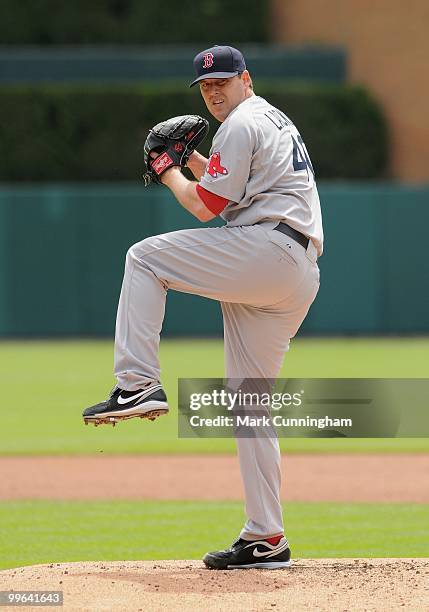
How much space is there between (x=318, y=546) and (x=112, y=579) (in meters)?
1.55

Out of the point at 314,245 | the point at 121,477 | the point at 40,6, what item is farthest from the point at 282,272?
the point at 40,6

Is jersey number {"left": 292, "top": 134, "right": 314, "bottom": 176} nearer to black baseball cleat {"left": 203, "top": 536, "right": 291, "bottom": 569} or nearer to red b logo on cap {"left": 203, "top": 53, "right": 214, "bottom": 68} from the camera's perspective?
red b logo on cap {"left": 203, "top": 53, "right": 214, "bottom": 68}

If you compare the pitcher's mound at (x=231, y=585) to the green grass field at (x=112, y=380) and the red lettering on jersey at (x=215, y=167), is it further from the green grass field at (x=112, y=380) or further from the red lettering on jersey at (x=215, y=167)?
the green grass field at (x=112, y=380)

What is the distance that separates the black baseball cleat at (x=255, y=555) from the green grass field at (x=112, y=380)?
449 centimetres

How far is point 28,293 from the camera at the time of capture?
1892 cm

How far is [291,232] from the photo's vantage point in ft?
16.2

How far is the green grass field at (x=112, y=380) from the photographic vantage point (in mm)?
10117

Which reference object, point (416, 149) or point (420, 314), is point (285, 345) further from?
point (416, 149)

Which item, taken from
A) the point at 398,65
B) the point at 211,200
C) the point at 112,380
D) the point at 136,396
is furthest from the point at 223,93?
the point at 398,65

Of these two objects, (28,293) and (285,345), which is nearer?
(285,345)

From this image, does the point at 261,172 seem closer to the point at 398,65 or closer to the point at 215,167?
the point at 215,167

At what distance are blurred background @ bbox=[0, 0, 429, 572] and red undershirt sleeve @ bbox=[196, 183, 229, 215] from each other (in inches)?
74.5

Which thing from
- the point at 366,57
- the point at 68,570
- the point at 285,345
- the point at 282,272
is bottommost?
the point at 68,570

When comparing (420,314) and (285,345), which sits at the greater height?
(285,345)
